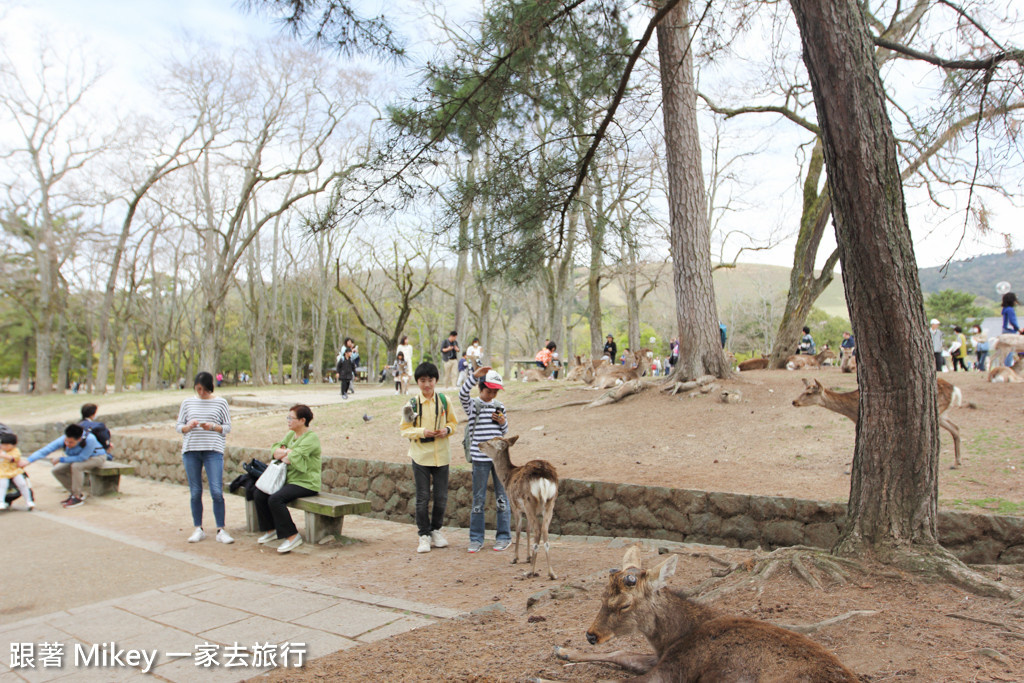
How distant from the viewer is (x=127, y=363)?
63875 mm

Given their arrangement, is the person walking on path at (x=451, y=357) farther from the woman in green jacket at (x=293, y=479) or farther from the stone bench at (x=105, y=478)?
the woman in green jacket at (x=293, y=479)

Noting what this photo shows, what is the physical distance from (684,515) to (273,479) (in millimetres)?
4066

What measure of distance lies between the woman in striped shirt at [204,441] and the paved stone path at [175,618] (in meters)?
0.69

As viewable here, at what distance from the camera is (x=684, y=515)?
19.5ft

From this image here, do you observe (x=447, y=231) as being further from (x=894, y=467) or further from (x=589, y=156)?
(x=894, y=467)

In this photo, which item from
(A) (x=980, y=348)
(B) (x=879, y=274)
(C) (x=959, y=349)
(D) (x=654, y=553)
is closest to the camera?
(B) (x=879, y=274)

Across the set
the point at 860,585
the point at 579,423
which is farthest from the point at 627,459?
the point at 860,585

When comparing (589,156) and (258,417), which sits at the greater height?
(589,156)

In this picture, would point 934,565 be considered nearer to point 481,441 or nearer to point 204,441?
point 481,441

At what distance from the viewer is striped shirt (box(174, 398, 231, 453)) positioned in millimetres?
6402

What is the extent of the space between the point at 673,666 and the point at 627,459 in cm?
548

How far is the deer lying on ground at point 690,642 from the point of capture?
7.09ft

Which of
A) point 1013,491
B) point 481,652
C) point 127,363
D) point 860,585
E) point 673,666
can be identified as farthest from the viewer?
point 127,363

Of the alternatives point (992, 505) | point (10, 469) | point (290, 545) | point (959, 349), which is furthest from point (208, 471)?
point (959, 349)
